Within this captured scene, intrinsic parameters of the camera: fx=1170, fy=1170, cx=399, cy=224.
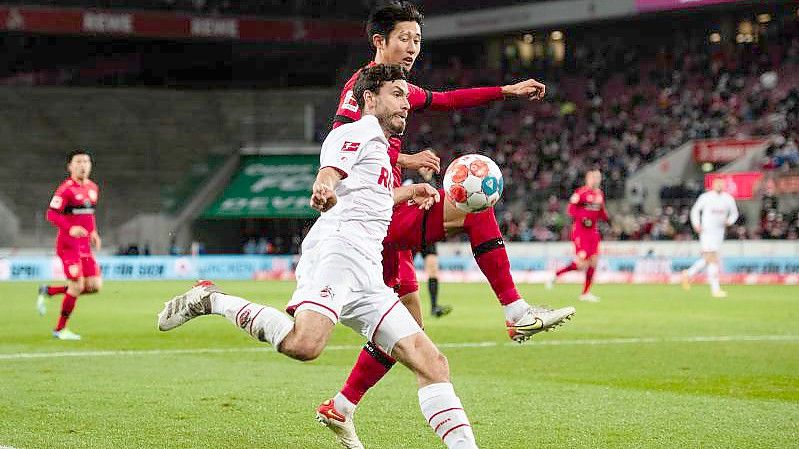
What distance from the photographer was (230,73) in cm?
5303

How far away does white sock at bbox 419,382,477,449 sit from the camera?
5.50 meters

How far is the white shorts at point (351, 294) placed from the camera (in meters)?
5.70

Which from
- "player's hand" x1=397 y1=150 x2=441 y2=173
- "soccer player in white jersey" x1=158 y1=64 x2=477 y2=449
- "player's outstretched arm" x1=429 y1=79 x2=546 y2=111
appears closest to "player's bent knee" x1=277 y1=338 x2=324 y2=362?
"soccer player in white jersey" x1=158 y1=64 x2=477 y2=449

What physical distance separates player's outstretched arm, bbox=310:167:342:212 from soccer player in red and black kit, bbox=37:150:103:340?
32.2ft

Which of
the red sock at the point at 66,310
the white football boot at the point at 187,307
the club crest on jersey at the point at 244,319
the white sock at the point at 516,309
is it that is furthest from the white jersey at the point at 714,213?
the club crest on jersey at the point at 244,319

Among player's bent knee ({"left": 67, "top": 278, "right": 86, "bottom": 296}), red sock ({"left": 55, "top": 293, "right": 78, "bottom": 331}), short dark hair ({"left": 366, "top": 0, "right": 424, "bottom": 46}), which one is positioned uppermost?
short dark hair ({"left": 366, "top": 0, "right": 424, "bottom": 46})

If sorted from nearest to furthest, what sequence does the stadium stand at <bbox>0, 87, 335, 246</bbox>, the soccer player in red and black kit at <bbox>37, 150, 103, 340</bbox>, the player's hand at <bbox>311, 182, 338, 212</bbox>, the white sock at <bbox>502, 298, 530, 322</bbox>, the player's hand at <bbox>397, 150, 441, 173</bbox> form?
the player's hand at <bbox>311, 182, 338, 212</bbox> < the player's hand at <bbox>397, 150, 441, 173</bbox> < the white sock at <bbox>502, 298, 530, 322</bbox> < the soccer player in red and black kit at <bbox>37, 150, 103, 340</bbox> < the stadium stand at <bbox>0, 87, 335, 246</bbox>

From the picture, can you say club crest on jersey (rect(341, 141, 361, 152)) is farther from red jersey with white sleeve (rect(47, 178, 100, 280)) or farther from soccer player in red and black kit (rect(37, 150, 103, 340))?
red jersey with white sleeve (rect(47, 178, 100, 280))

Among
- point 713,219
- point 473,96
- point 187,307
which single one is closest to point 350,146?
point 187,307

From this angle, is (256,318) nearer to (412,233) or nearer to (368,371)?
(368,371)

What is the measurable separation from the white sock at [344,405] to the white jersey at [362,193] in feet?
3.35

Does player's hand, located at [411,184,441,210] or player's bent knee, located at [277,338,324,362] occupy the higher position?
player's hand, located at [411,184,441,210]

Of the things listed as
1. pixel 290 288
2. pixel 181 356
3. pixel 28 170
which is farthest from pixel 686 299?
pixel 28 170

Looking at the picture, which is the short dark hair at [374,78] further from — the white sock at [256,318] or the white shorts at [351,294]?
the white sock at [256,318]
